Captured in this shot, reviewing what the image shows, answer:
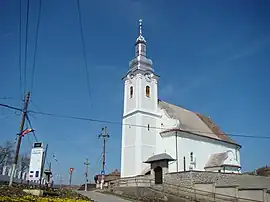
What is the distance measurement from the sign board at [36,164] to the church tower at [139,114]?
16609 millimetres

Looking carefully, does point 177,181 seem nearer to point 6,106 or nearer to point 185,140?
point 185,140

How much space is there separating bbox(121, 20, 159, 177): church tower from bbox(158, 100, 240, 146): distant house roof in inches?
111

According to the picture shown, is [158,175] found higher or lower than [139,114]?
lower

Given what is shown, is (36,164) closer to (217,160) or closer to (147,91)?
(147,91)

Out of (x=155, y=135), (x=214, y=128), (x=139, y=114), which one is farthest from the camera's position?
(x=214, y=128)

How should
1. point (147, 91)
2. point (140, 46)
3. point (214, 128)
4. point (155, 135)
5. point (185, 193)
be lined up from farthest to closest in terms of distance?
1. point (214, 128)
2. point (140, 46)
3. point (147, 91)
4. point (155, 135)
5. point (185, 193)

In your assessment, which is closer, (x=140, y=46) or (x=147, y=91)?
(x=147, y=91)

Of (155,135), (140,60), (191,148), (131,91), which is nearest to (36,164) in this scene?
(155,135)

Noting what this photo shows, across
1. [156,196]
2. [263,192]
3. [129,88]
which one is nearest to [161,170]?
[156,196]

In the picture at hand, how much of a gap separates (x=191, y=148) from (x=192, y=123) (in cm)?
672

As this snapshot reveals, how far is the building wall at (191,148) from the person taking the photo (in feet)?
126

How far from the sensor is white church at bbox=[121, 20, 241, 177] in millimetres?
38281

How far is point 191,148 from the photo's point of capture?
40562 millimetres

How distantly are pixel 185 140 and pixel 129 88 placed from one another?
1165 cm
